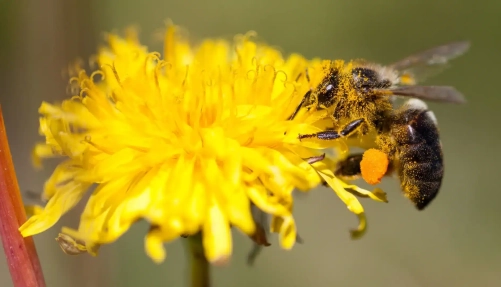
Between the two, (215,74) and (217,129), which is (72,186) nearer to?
(217,129)

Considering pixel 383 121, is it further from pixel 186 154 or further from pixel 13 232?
pixel 13 232

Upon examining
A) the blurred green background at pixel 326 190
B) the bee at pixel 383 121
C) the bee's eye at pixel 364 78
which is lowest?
the blurred green background at pixel 326 190

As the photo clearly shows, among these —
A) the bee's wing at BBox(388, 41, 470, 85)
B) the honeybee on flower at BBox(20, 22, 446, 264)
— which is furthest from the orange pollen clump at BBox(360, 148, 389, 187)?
the bee's wing at BBox(388, 41, 470, 85)

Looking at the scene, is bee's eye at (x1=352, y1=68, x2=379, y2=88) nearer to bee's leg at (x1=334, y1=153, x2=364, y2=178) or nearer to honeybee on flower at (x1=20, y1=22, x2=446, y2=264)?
honeybee on flower at (x1=20, y1=22, x2=446, y2=264)

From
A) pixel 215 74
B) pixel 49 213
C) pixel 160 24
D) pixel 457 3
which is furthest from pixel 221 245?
pixel 457 3

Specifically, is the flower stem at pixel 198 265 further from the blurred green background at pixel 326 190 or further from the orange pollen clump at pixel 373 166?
the blurred green background at pixel 326 190

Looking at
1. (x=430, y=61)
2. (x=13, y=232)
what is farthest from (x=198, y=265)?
(x=430, y=61)

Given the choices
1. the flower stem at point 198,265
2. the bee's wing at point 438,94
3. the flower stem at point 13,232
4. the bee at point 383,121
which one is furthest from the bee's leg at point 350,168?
the flower stem at point 13,232
